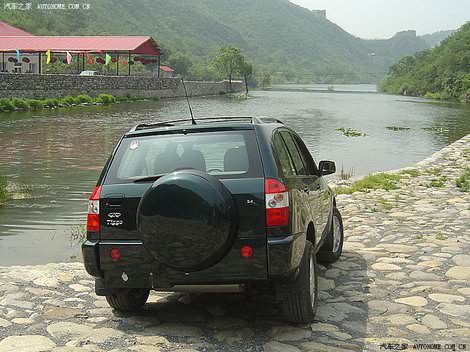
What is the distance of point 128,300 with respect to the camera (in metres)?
5.49

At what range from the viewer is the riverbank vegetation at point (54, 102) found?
4228 cm

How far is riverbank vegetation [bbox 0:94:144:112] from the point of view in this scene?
42.3 metres

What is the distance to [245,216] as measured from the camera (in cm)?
473

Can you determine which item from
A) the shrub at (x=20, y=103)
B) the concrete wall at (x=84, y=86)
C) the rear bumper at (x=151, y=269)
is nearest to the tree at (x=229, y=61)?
the concrete wall at (x=84, y=86)

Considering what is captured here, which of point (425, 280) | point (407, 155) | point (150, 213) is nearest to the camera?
point (150, 213)

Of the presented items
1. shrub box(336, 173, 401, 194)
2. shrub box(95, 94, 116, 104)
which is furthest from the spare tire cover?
shrub box(95, 94, 116, 104)

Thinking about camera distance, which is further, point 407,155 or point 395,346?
point 407,155

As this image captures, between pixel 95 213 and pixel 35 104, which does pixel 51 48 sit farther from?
pixel 95 213

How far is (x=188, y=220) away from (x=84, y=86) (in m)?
54.3

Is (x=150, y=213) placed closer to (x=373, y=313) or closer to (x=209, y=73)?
(x=373, y=313)

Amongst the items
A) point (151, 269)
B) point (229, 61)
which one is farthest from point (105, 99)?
point (229, 61)

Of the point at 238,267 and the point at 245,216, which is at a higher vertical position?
the point at 245,216

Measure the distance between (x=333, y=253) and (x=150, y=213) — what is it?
3247 millimetres

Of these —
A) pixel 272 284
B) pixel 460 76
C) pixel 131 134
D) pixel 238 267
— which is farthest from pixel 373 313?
pixel 460 76
